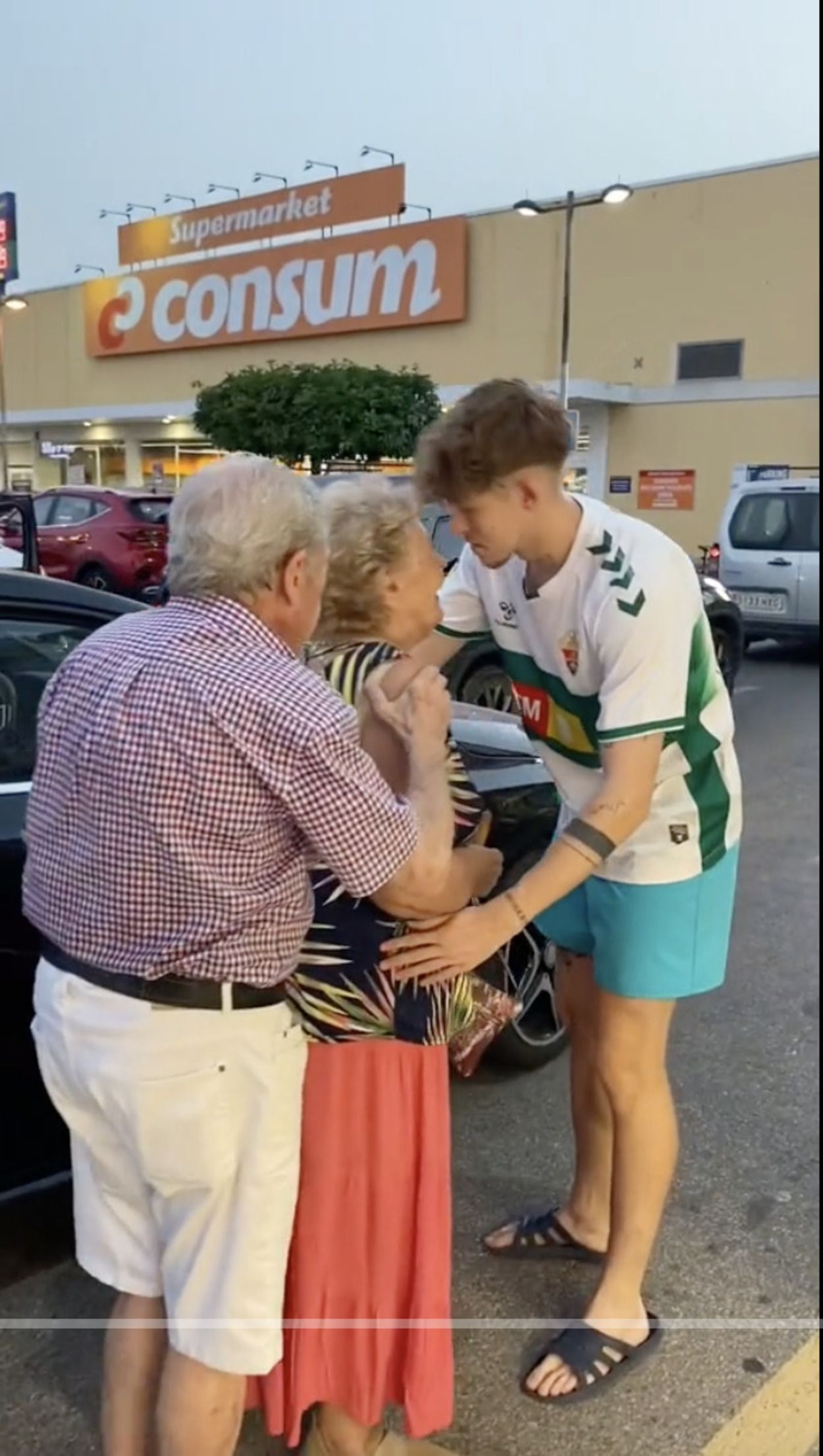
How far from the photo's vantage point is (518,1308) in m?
2.69

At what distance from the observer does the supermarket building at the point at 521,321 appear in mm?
25969

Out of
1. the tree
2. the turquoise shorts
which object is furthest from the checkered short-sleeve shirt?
the tree

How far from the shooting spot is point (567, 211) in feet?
85.6

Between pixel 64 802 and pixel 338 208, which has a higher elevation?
pixel 338 208

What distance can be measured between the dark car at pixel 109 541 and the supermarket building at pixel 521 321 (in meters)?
5.53

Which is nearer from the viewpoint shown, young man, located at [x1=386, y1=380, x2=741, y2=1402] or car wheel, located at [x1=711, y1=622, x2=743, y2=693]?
young man, located at [x1=386, y1=380, x2=741, y2=1402]

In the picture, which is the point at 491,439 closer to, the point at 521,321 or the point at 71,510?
the point at 71,510

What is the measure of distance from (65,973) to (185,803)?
0.35m

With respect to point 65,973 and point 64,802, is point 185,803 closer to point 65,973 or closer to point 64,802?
point 64,802

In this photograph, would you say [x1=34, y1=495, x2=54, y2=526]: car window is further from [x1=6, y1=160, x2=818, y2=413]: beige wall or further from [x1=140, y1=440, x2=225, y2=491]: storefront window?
[x1=140, y1=440, x2=225, y2=491]: storefront window

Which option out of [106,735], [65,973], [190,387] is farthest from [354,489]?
[190,387]

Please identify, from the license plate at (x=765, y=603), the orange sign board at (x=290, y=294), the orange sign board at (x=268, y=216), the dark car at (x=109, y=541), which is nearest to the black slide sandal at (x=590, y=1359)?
the license plate at (x=765, y=603)

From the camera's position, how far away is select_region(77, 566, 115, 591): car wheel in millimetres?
17641

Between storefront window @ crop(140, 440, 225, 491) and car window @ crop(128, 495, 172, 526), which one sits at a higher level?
storefront window @ crop(140, 440, 225, 491)
